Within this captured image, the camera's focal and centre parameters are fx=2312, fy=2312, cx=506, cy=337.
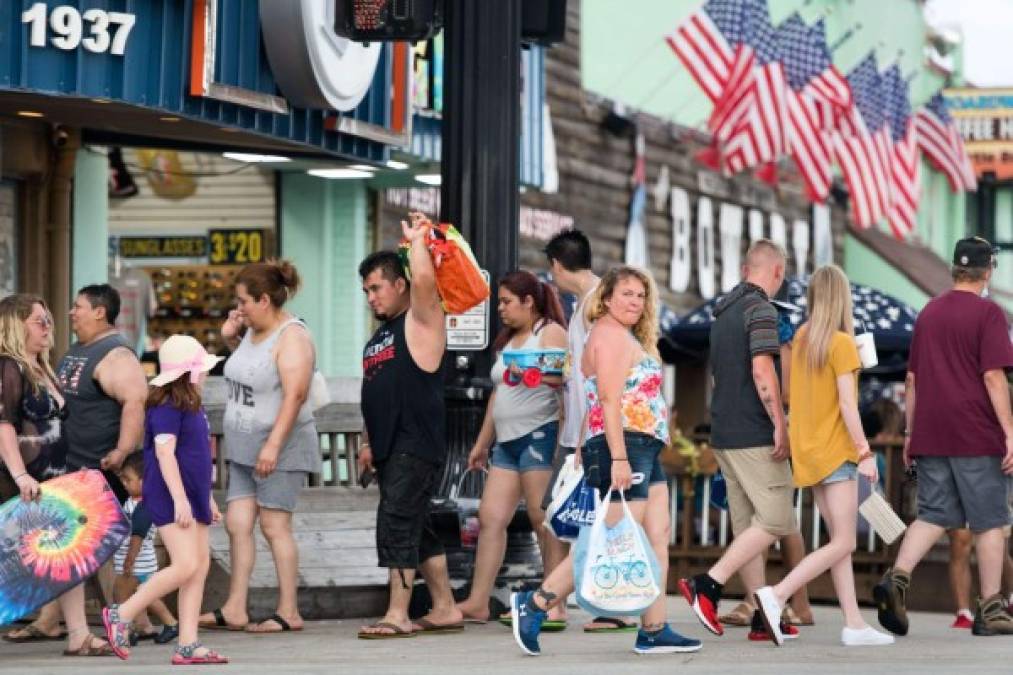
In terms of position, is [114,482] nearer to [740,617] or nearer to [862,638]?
[740,617]

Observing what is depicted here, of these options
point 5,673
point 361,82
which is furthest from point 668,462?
Result: point 5,673

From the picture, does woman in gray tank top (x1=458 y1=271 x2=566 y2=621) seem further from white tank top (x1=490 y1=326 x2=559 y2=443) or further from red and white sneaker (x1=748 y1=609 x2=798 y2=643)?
red and white sneaker (x1=748 y1=609 x2=798 y2=643)

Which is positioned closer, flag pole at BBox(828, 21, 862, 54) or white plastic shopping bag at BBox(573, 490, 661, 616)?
white plastic shopping bag at BBox(573, 490, 661, 616)

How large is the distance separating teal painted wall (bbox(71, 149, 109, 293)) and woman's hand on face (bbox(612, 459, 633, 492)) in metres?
10.1

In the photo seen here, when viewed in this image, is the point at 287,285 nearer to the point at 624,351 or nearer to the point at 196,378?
the point at 196,378

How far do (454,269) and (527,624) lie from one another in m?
1.60

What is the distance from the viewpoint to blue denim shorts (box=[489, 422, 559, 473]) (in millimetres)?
11188

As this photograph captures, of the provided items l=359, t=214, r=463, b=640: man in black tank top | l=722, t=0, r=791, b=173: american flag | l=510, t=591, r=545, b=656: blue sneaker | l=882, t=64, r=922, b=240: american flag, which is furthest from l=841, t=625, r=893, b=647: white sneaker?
l=882, t=64, r=922, b=240: american flag

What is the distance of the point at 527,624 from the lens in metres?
9.80

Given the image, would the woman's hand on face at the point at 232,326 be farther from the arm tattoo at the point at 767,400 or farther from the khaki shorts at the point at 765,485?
the arm tattoo at the point at 767,400

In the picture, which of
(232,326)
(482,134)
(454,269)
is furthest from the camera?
(232,326)

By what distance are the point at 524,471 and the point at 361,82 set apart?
695cm

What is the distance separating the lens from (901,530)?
1088cm

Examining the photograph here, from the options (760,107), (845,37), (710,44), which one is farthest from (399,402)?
(845,37)
